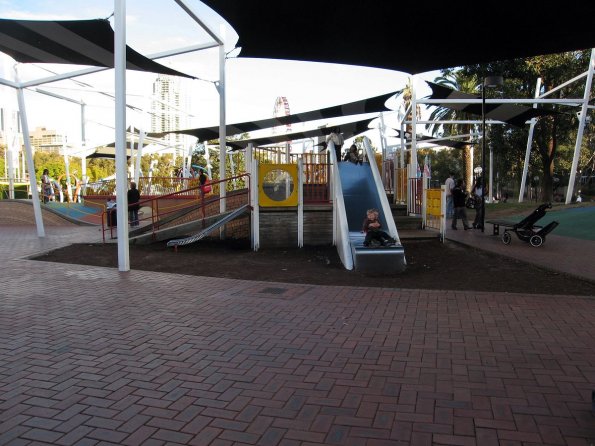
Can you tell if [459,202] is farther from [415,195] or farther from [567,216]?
[567,216]

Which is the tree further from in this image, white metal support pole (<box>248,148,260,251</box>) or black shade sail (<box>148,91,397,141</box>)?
white metal support pole (<box>248,148,260,251</box>)

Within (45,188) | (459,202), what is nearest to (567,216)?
(459,202)

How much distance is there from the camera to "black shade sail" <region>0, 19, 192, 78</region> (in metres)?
9.45

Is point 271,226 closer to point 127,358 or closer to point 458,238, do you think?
point 458,238

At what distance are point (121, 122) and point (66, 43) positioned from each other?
326cm

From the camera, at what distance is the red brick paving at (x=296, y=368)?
3.17 m

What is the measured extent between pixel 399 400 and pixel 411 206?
11.1 metres

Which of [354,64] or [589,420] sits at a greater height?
[354,64]

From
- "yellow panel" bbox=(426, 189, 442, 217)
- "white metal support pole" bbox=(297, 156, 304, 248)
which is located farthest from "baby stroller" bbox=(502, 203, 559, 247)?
"white metal support pole" bbox=(297, 156, 304, 248)

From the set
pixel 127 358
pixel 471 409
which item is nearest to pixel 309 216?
pixel 127 358

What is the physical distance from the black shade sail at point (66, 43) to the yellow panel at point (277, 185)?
3.51 meters

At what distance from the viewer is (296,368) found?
4.26 meters

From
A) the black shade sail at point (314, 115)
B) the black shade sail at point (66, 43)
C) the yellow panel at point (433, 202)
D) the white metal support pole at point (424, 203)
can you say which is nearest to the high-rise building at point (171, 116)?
the black shade sail at point (314, 115)

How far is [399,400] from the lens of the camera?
3592 mm
